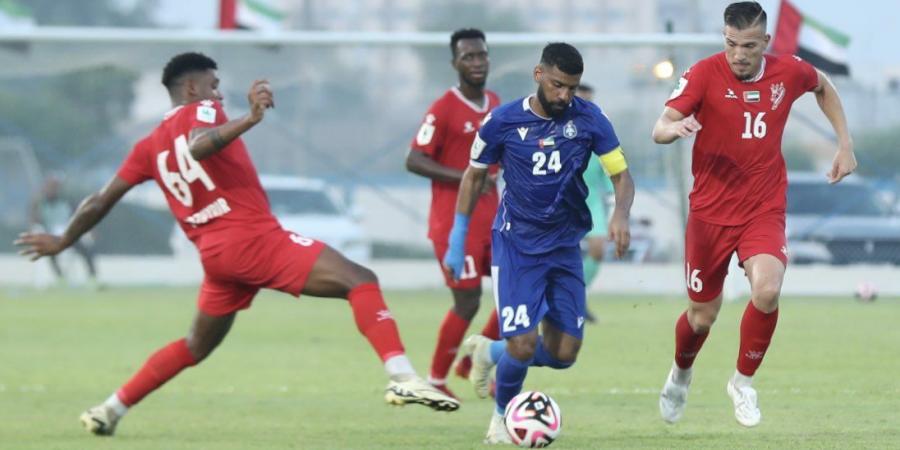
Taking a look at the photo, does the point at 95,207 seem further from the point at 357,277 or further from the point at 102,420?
the point at 357,277

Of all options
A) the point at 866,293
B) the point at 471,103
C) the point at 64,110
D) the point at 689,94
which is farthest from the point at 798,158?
the point at 689,94

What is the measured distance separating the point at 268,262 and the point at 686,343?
8.18ft

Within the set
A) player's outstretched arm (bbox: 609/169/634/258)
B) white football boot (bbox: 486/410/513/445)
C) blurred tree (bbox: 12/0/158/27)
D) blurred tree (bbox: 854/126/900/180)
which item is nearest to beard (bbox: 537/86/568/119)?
player's outstretched arm (bbox: 609/169/634/258)

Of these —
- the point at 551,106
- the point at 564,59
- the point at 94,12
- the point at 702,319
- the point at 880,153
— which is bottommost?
the point at 94,12

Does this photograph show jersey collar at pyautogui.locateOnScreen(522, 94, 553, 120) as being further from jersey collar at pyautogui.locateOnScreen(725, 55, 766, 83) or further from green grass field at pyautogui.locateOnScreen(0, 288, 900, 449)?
green grass field at pyautogui.locateOnScreen(0, 288, 900, 449)

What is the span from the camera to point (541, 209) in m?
9.70

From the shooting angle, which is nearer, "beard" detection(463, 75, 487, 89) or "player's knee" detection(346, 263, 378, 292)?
"player's knee" detection(346, 263, 378, 292)

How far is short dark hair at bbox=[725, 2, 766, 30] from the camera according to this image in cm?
934

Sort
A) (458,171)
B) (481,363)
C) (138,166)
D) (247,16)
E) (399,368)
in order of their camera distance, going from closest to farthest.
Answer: (399,368), (138,166), (481,363), (458,171), (247,16)

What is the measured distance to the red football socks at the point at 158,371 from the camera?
10625mm

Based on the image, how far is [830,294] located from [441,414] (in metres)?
14.0

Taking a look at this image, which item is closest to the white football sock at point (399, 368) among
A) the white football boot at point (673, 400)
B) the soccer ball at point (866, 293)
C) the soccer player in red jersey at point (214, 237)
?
the soccer player in red jersey at point (214, 237)

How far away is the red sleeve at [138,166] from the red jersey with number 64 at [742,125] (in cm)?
315

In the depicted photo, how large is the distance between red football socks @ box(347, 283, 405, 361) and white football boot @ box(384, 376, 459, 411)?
18.0 inches
